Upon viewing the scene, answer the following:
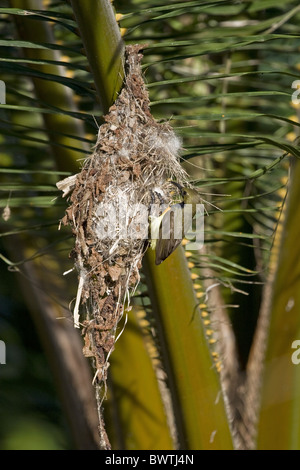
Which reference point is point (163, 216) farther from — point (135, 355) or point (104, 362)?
point (135, 355)

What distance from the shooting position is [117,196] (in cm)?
102

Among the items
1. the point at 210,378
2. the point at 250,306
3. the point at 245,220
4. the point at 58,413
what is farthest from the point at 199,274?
the point at 58,413

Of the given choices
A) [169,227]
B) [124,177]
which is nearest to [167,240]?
[169,227]

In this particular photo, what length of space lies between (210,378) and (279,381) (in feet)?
0.57

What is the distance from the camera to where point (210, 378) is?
55.0 inches

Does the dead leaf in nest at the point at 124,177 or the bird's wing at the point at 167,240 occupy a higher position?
the dead leaf in nest at the point at 124,177

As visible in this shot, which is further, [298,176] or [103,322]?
[298,176]

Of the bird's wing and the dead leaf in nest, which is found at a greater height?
the dead leaf in nest

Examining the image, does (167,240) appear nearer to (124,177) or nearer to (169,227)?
(169,227)

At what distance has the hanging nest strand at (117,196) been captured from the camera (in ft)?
3.32

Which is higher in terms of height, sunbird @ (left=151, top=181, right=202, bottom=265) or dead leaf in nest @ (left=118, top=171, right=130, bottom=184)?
dead leaf in nest @ (left=118, top=171, right=130, bottom=184)

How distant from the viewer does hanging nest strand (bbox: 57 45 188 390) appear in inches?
39.8

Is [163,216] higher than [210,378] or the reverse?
higher

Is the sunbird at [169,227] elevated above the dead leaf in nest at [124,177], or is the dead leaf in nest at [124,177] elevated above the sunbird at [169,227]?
the dead leaf in nest at [124,177]
